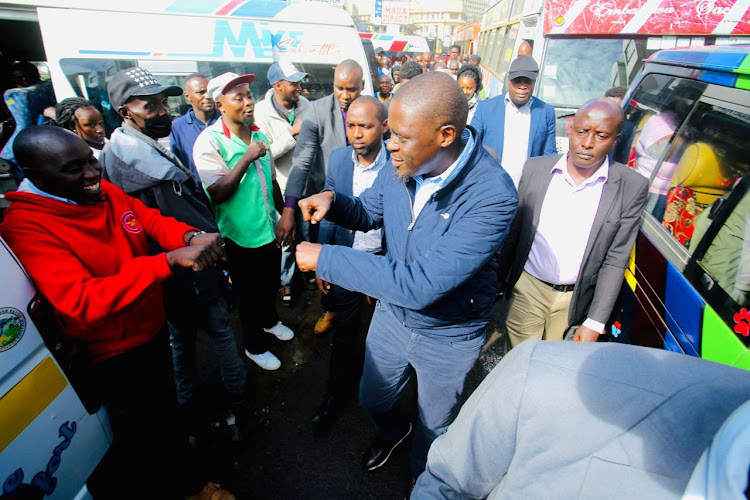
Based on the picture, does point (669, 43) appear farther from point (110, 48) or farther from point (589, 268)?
point (110, 48)

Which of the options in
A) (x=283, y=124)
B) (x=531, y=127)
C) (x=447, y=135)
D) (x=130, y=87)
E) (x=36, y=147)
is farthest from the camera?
(x=283, y=124)

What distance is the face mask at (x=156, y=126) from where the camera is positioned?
2188 millimetres

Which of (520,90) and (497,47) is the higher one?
(497,47)

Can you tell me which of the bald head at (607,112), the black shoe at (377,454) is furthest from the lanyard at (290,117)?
the black shoe at (377,454)

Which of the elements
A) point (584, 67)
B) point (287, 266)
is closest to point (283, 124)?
point (287, 266)

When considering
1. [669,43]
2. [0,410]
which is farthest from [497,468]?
[669,43]

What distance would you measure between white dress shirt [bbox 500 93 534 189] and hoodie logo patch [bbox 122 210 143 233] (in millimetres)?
3055

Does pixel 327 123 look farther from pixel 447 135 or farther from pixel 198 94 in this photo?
pixel 447 135

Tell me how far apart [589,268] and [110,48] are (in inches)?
199

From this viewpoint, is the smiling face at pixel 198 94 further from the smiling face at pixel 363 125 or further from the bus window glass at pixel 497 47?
the bus window glass at pixel 497 47

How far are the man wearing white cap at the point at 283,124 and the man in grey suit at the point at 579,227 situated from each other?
2.19 meters

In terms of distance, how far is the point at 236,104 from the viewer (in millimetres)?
2426

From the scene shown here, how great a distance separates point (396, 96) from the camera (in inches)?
57.4

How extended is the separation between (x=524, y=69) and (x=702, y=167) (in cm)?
201
